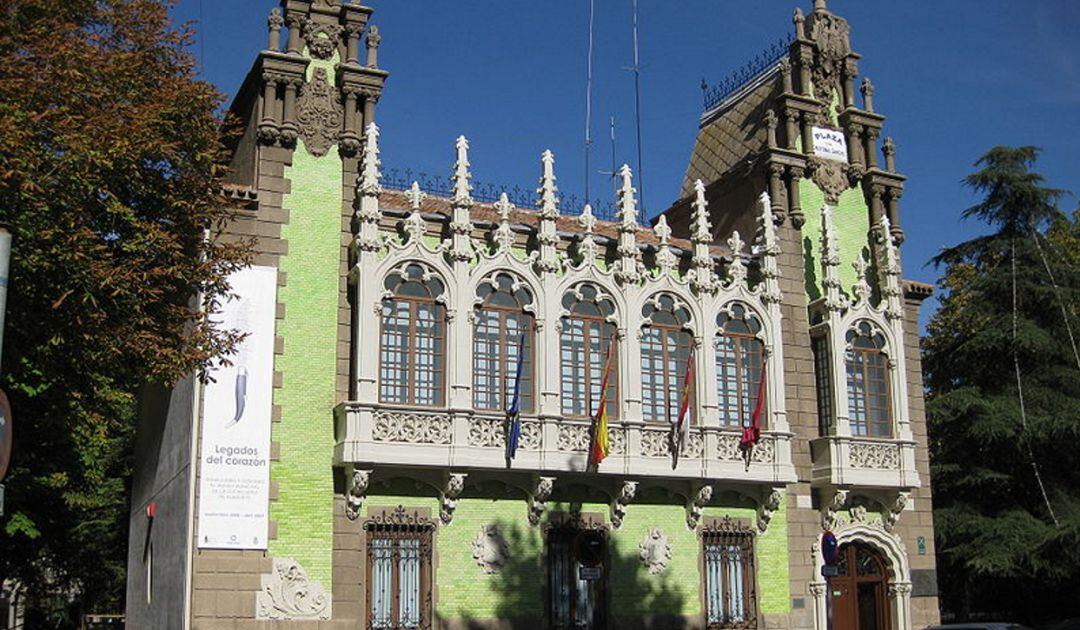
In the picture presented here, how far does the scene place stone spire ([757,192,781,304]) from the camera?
93.0 ft

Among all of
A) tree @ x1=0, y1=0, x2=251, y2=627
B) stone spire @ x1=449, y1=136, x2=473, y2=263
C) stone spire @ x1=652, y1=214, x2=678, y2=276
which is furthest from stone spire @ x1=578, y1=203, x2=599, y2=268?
tree @ x1=0, y1=0, x2=251, y2=627

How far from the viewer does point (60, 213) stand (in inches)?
653

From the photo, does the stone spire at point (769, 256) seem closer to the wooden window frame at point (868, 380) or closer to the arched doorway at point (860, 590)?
the wooden window frame at point (868, 380)

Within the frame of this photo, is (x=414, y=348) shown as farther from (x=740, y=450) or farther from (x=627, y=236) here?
(x=740, y=450)

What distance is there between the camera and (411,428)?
78.0ft

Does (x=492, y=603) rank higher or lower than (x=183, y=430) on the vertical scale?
lower

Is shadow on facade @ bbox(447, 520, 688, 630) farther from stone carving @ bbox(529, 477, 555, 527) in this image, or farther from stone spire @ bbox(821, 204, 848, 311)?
stone spire @ bbox(821, 204, 848, 311)

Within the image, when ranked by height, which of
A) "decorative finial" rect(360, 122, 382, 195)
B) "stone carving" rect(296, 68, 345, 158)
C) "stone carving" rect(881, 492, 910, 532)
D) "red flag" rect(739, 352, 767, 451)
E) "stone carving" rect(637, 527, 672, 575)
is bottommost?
"stone carving" rect(637, 527, 672, 575)

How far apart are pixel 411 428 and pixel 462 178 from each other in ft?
18.3

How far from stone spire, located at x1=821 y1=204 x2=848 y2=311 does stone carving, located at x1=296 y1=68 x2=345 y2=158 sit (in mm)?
12016

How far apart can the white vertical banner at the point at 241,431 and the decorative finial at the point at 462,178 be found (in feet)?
14.4

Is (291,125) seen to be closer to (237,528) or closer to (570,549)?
(237,528)

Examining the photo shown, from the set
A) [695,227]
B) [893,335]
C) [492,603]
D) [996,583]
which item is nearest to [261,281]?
[492,603]

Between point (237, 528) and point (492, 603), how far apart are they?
5.44 m
